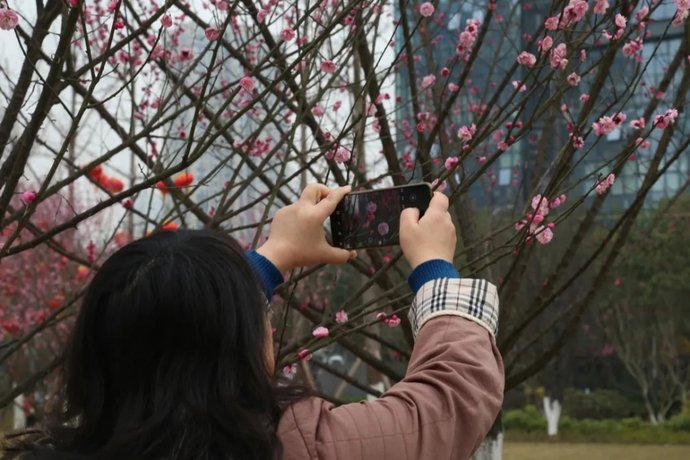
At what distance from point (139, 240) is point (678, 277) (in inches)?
895

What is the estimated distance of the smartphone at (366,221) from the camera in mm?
1434

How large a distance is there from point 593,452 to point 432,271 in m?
18.5

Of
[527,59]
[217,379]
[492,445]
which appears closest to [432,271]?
[217,379]

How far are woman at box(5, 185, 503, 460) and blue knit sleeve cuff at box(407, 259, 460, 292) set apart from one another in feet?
0.08

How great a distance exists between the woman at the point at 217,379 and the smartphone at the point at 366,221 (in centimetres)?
22

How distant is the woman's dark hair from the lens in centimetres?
110

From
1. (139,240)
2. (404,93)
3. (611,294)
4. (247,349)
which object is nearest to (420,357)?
(247,349)

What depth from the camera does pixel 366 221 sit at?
1.44 m

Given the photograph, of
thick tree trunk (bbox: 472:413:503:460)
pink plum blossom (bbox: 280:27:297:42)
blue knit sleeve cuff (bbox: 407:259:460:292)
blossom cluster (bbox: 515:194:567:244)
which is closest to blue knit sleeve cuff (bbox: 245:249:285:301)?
blue knit sleeve cuff (bbox: 407:259:460:292)

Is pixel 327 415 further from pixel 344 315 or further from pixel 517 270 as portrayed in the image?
pixel 517 270

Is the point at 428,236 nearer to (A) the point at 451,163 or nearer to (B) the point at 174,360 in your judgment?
(B) the point at 174,360

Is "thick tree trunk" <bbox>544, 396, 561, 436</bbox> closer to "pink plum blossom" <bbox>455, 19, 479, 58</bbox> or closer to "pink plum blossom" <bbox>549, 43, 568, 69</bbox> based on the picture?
"pink plum blossom" <bbox>455, 19, 479, 58</bbox>

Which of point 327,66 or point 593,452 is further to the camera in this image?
point 593,452

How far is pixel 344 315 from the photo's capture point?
3.27 metres
